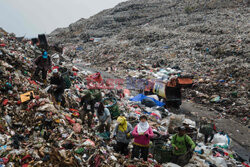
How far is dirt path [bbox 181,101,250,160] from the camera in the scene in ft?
24.0

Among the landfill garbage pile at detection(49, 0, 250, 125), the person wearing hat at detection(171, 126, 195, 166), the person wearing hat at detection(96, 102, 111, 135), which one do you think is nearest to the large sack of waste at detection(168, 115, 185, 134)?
the person wearing hat at detection(171, 126, 195, 166)

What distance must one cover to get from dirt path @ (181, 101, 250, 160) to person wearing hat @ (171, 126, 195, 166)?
3.20 meters

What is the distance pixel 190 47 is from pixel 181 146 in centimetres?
2007

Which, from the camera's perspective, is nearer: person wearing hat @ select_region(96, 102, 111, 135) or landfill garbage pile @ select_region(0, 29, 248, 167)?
landfill garbage pile @ select_region(0, 29, 248, 167)

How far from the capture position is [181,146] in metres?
4.35

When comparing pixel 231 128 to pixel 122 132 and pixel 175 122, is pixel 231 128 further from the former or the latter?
pixel 122 132

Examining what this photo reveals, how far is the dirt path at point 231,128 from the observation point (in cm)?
732

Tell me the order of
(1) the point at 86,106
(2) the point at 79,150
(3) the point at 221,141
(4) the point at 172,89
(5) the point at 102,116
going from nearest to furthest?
1. (2) the point at 79,150
2. (5) the point at 102,116
3. (1) the point at 86,106
4. (3) the point at 221,141
5. (4) the point at 172,89

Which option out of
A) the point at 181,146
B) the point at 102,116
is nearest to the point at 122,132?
the point at 102,116

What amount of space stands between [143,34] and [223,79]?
21230mm

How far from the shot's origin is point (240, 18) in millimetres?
27219

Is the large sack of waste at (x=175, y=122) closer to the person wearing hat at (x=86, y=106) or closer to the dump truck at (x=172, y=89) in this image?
the person wearing hat at (x=86, y=106)

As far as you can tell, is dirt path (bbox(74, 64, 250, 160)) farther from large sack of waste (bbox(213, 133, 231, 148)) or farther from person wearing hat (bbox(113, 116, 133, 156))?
person wearing hat (bbox(113, 116, 133, 156))

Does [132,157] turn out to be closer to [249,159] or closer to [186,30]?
[249,159]
